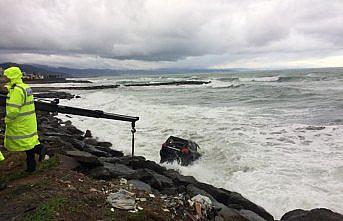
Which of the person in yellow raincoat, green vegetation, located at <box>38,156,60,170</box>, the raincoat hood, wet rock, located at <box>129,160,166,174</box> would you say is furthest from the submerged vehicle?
the raincoat hood

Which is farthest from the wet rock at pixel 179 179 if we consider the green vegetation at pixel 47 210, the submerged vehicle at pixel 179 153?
the green vegetation at pixel 47 210

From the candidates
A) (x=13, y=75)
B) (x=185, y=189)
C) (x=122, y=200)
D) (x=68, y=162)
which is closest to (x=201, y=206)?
(x=122, y=200)

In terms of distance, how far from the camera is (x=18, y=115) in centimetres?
479

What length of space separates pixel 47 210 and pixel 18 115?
176cm

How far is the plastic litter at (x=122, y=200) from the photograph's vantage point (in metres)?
4.35

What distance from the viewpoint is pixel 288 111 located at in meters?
18.7

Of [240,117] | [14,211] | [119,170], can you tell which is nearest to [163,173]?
[119,170]

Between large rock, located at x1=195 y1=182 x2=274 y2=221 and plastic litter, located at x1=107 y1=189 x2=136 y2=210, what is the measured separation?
2875 millimetres

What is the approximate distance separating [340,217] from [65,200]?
488 cm

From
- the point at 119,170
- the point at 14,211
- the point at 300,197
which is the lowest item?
the point at 300,197

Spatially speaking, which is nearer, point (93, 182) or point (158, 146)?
point (93, 182)

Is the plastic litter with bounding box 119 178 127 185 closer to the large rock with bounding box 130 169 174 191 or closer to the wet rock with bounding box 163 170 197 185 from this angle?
the large rock with bounding box 130 169 174 191

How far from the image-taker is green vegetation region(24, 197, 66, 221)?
12.2 ft

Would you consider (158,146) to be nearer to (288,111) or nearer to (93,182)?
(93,182)
